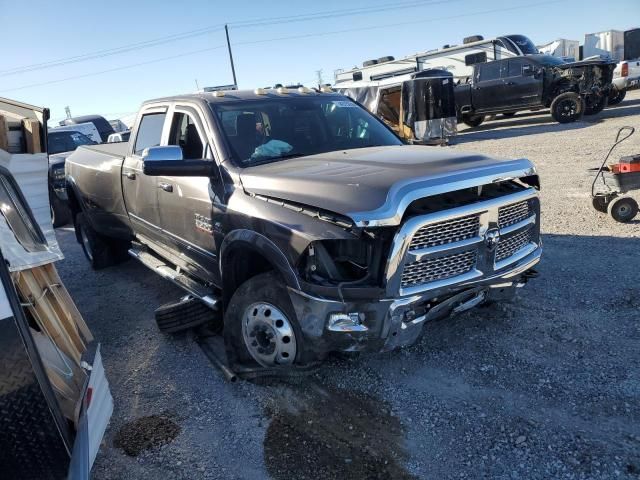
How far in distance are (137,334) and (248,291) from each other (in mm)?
1771

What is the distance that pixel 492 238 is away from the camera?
3.15 meters

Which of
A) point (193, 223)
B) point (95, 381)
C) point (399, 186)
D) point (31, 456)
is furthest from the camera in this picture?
point (193, 223)

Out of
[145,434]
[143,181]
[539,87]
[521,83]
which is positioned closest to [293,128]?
[143,181]

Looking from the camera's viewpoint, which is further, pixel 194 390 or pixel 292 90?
pixel 292 90

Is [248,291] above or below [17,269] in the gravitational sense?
below

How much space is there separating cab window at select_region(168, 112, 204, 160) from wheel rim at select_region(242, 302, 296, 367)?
1.43 m

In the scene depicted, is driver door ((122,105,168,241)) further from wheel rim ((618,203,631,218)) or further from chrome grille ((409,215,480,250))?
wheel rim ((618,203,631,218))

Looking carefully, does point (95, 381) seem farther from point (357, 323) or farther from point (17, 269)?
point (357, 323)

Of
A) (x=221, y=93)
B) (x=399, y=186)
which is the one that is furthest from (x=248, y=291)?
(x=221, y=93)

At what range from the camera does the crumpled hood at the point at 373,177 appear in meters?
2.73

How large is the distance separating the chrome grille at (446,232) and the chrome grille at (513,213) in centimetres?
26

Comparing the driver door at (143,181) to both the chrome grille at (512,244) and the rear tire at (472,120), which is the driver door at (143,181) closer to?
the chrome grille at (512,244)

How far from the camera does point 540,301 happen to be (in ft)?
14.4

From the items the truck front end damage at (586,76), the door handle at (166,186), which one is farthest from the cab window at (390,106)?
the door handle at (166,186)
